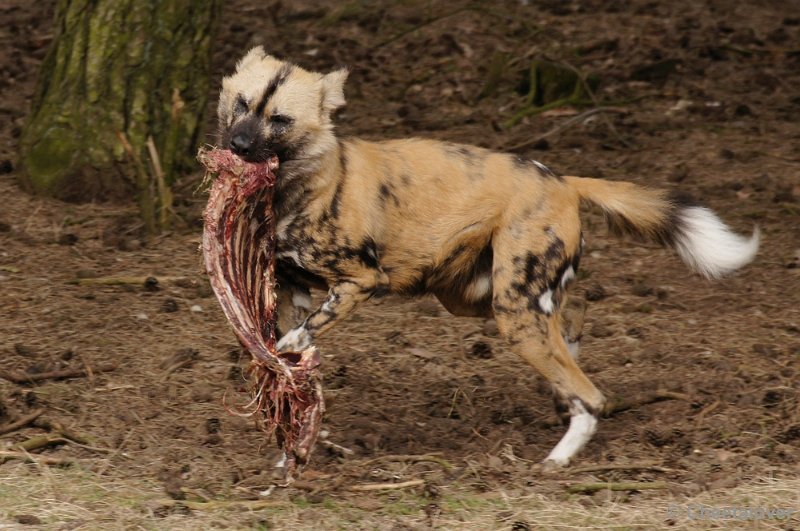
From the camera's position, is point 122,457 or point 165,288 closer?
point 122,457

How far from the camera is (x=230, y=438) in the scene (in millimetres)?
5305

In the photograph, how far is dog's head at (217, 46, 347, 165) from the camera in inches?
193

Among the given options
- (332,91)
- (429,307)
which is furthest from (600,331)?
(332,91)

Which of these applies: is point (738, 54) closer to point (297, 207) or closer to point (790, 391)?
point (790, 391)

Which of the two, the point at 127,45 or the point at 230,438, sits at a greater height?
the point at 127,45

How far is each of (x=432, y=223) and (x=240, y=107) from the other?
3.16 feet

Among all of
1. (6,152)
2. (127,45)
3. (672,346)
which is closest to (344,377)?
(672,346)

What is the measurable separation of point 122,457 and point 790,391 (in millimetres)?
3066

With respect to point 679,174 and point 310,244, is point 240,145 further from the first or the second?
point 679,174

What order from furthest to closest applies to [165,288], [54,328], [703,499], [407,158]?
[165,288], [54,328], [407,158], [703,499]

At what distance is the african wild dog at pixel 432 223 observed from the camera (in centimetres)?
500

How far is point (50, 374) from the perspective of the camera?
18.7 feet

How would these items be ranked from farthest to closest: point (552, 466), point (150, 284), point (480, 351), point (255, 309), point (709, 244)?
point (150, 284), point (480, 351), point (709, 244), point (552, 466), point (255, 309)

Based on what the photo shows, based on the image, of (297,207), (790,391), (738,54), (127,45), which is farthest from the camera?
(738,54)
